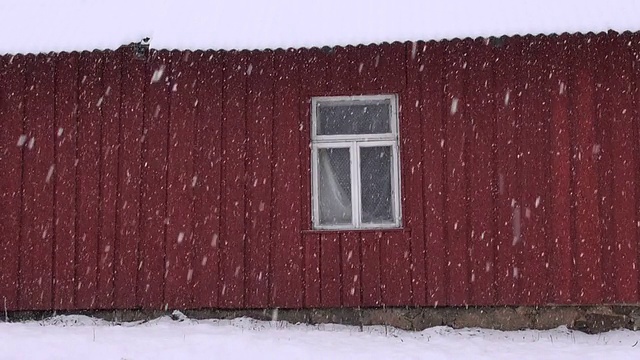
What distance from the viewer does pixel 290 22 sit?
26.8 ft

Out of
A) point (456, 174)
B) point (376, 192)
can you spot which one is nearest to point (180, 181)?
point (376, 192)

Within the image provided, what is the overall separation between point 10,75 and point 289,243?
12.1 ft

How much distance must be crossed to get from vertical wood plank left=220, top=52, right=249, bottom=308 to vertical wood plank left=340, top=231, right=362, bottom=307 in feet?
3.54

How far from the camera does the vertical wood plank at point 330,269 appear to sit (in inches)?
326

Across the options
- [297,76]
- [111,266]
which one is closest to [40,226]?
[111,266]

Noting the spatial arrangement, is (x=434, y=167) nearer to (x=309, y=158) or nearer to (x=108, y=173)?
(x=309, y=158)

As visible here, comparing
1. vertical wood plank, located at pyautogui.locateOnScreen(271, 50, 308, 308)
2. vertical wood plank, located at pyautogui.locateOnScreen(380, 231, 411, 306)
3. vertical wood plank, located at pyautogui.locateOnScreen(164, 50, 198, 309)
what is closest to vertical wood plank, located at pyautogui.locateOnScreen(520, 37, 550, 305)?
vertical wood plank, located at pyautogui.locateOnScreen(380, 231, 411, 306)

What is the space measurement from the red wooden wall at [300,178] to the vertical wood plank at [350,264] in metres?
0.02

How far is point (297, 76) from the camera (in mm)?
8477

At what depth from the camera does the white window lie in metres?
8.40

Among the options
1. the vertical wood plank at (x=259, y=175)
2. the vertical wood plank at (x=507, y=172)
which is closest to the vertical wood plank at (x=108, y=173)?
the vertical wood plank at (x=259, y=175)

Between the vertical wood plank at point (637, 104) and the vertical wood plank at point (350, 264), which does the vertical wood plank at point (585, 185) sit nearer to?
the vertical wood plank at point (637, 104)

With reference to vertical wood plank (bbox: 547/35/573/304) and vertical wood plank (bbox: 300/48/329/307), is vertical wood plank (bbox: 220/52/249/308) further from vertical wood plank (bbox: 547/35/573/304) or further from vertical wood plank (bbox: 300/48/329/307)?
vertical wood plank (bbox: 547/35/573/304)

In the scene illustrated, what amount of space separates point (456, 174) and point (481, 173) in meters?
0.26
